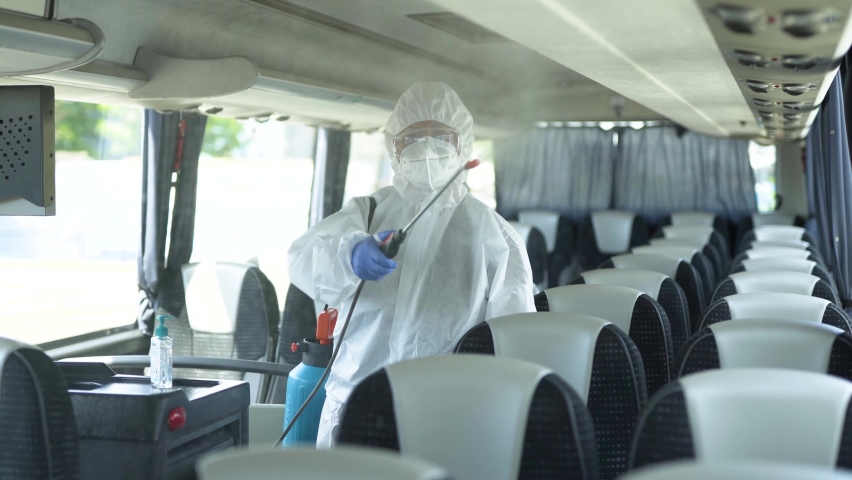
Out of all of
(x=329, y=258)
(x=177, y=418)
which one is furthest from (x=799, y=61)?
(x=177, y=418)

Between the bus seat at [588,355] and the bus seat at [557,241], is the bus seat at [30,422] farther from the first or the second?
the bus seat at [557,241]

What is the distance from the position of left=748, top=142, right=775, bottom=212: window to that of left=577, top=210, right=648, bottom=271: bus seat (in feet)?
4.96

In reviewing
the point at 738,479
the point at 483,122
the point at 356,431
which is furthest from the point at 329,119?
the point at 738,479

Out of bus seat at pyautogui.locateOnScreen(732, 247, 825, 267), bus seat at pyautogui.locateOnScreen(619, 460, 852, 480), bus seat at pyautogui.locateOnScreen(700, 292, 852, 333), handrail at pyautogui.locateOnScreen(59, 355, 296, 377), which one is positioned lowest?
handrail at pyautogui.locateOnScreen(59, 355, 296, 377)

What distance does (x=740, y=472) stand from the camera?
131 cm

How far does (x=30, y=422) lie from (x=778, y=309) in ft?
9.30

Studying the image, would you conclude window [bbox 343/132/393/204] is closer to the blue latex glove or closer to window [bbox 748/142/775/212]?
window [bbox 748/142/775/212]

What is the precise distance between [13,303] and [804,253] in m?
5.23

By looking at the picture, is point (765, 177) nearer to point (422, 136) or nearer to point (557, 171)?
point (557, 171)

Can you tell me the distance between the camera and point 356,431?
2014 mm

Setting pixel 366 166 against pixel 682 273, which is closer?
pixel 682 273

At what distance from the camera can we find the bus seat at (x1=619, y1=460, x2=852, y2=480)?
1291mm

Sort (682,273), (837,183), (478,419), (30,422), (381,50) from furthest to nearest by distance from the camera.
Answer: (381,50)
(837,183)
(682,273)
(30,422)
(478,419)

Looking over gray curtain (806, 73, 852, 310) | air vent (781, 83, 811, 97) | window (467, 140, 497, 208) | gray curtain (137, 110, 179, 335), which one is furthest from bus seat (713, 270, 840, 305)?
window (467, 140, 497, 208)
